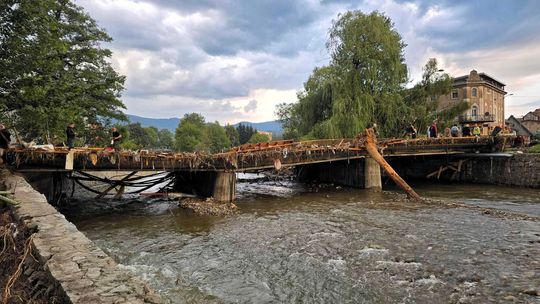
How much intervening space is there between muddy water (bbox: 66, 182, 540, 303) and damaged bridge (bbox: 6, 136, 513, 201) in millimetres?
2014

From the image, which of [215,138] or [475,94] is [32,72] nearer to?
[475,94]

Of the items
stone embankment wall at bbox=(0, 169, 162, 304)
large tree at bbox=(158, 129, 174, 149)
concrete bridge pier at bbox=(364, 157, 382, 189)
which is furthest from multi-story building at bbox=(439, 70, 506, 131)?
large tree at bbox=(158, 129, 174, 149)

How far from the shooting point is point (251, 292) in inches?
255

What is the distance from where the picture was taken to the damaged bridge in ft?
43.9

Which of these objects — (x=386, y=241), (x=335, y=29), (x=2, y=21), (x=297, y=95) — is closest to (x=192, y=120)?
(x=297, y=95)

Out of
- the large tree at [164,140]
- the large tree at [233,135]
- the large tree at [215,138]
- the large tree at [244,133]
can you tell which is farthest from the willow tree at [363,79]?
the large tree at [164,140]

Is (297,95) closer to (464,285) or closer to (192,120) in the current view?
(464,285)

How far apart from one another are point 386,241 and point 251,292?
4845mm

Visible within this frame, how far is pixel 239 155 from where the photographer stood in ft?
56.0

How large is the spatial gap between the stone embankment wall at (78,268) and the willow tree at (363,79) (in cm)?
2164

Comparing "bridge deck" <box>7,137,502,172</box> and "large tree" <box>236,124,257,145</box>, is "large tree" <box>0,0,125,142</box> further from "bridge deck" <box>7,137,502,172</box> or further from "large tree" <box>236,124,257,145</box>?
"large tree" <box>236,124,257,145</box>

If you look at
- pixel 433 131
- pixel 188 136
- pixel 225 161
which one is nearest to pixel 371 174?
pixel 433 131

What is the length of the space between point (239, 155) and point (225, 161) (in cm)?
91

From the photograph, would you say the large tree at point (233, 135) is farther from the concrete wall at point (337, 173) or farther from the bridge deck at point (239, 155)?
the bridge deck at point (239, 155)
